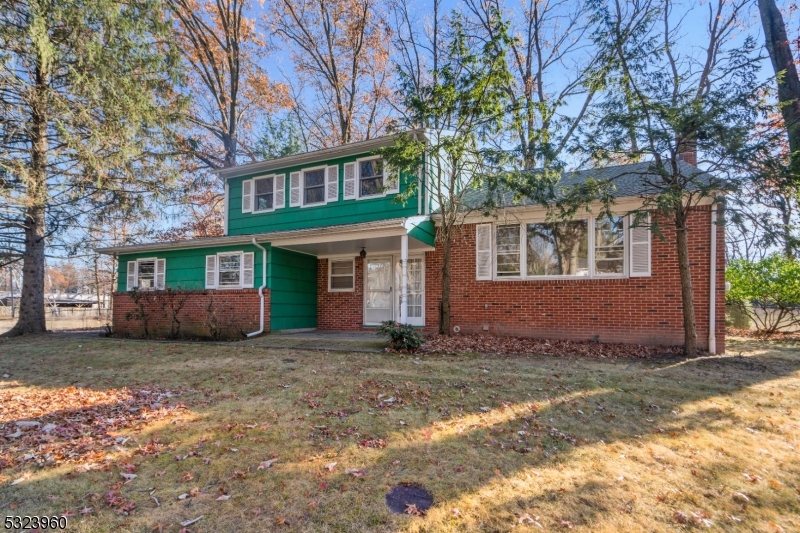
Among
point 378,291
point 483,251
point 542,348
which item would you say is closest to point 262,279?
point 378,291

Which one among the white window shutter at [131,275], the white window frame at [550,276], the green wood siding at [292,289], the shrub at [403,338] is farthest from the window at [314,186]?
the white window shutter at [131,275]

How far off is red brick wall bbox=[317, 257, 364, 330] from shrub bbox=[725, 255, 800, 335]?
10.9 metres

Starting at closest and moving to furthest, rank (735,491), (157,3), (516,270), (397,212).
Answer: (735,491)
(516,270)
(397,212)
(157,3)

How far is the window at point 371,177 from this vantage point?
10797mm

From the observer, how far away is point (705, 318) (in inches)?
301

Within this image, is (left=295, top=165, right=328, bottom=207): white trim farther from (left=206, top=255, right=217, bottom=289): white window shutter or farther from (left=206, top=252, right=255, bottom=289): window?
(left=206, top=255, right=217, bottom=289): white window shutter

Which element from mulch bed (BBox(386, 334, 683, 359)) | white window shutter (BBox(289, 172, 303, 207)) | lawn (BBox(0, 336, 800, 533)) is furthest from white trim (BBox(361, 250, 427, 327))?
lawn (BBox(0, 336, 800, 533))

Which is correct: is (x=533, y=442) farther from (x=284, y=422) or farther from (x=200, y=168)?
(x=200, y=168)

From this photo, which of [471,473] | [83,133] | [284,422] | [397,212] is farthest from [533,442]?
[83,133]

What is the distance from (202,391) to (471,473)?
3.88m

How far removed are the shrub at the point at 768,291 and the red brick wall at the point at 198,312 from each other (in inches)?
527

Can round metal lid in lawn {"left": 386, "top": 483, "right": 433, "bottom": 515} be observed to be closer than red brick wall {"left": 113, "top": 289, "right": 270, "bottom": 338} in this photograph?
Yes

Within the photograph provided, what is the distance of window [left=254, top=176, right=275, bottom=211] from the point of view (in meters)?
12.3

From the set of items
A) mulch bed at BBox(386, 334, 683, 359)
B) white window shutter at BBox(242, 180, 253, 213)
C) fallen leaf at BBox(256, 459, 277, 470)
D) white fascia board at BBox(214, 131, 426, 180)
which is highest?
white fascia board at BBox(214, 131, 426, 180)
